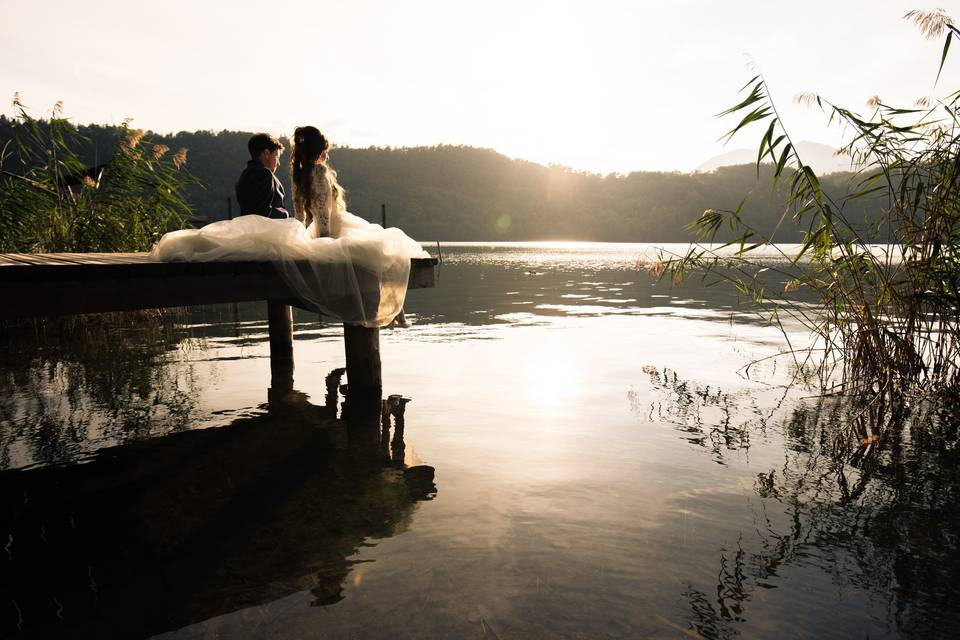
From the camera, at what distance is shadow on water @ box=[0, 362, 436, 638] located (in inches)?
104

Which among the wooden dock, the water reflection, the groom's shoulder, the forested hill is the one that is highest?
the forested hill

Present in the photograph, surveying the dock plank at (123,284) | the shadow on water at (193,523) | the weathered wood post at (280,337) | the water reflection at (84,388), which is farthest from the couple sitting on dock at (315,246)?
the weathered wood post at (280,337)

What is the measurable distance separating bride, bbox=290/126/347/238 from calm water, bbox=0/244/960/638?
1870 mm

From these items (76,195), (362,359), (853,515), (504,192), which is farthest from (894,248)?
(504,192)

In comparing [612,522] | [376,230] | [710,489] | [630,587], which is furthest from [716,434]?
[376,230]

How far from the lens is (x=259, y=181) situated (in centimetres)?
681

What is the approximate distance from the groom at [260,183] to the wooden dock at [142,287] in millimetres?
1335

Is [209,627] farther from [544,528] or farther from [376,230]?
[376,230]

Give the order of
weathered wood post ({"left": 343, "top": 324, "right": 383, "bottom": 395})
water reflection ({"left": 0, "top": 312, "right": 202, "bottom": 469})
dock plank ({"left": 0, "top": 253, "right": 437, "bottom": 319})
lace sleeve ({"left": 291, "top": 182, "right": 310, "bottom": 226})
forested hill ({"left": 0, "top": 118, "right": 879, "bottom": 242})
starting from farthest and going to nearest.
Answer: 1. forested hill ({"left": 0, "top": 118, "right": 879, "bottom": 242})
2. lace sleeve ({"left": 291, "top": 182, "right": 310, "bottom": 226})
3. weathered wood post ({"left": 343, "top": 324, "right": 383, "bottom": 395})
4. water reflection ({"left": 0, "top": 312, "right": 202, "bottom": 469})
5. dock plank ({"left": 0, "top": 253, "right": 437, "bottom": 319})

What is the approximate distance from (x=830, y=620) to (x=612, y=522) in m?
1.18

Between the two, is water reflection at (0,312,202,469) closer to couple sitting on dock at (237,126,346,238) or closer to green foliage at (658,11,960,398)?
couple sitting on dock at (237,126,346,238)

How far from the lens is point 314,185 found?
6.62m

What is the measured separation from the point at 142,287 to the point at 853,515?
16.8 ft

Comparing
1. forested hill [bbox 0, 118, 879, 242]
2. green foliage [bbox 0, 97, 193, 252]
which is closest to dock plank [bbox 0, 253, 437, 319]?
green foliage [bbox 0, 97, 193, 252]
